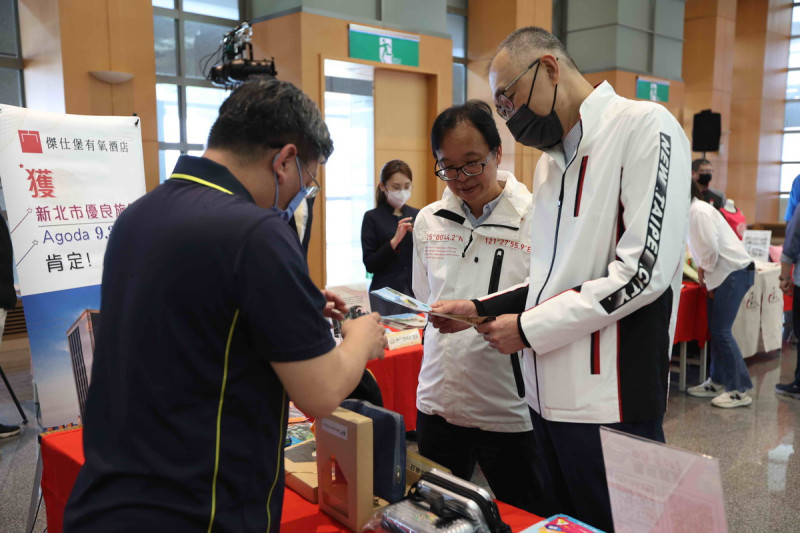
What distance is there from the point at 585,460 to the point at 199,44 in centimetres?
633

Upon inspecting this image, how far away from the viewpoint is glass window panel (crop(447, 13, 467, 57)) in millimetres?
8844

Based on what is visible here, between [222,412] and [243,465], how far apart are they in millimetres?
94

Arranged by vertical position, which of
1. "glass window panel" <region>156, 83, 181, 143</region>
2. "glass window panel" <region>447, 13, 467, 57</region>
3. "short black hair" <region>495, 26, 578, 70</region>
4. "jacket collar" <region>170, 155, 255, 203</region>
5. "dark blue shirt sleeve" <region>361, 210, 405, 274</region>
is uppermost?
"glass window panel" <region>447, 13, 467, 57</region>

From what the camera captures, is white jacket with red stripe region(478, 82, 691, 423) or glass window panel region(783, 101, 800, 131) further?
glass window panel region(783, 101, 800, 131)

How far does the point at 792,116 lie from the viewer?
12891mm

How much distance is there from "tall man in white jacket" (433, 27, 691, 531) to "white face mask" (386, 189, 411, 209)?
9.46 feet

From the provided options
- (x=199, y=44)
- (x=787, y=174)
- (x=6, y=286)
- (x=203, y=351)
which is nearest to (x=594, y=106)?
(x=203, y=351)

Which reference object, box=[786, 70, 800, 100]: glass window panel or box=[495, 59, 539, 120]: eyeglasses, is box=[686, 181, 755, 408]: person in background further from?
box=[786, 70, 800, 100]: glass window panel

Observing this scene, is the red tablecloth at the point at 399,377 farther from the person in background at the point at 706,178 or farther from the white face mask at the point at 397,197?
the person in background at the point at 706,178

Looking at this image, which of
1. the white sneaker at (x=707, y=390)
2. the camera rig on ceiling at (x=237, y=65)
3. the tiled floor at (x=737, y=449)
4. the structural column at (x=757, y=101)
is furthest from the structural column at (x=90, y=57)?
the structural column at (x=757, y=101)

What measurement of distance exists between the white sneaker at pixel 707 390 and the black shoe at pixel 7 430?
4566 mm

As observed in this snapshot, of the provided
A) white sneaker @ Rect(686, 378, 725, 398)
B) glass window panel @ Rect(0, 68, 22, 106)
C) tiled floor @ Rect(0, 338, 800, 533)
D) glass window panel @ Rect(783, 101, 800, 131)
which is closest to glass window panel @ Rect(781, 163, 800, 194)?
glass window panel @ Rect(783, 101, 800, 131)

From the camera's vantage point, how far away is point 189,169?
3.41ft

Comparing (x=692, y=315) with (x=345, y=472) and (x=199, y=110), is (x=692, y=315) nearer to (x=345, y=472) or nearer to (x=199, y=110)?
(x=345, y=472)
